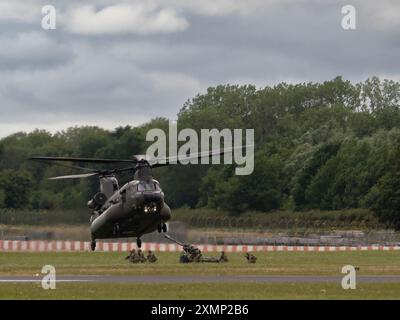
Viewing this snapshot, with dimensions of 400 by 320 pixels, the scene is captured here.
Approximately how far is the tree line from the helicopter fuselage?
59.8ft

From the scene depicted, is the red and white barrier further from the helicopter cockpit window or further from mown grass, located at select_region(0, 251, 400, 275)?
the helicopter cockpit window

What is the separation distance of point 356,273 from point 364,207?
62.7 m

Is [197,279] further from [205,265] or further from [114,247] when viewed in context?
[114,247]

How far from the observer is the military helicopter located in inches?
2292

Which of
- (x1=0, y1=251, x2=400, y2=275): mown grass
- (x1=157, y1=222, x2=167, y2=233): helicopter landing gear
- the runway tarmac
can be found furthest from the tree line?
the runway tarmac

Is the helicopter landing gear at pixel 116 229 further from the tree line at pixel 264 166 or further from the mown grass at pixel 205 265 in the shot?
the tree line at pixel 264 166

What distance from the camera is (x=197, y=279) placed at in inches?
1795

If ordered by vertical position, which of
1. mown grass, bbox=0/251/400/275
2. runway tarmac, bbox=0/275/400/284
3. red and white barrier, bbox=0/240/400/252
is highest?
red and white barrier, bbox=0/240/400/252

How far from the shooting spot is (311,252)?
7906 centimetres

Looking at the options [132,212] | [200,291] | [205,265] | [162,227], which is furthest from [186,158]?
[200,291]

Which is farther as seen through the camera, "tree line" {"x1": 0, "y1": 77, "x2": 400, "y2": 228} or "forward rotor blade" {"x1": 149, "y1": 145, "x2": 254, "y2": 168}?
"tree line" {"x1": 0, "y1": 77, "x2": 400, "y2": 228}

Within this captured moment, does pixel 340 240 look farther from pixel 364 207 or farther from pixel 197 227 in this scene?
pixel 364 207

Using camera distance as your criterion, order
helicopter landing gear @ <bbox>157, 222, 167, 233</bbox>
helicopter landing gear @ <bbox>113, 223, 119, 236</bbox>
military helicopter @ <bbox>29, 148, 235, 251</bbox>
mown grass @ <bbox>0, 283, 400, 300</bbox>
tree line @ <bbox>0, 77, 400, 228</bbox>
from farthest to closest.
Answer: tree line @ <bbox>0, 77, 400, 228</bbox>
helicopter landing gear @ <bbox>113, 223, 119, 236</bbox>
helicopter landing gear @ <bbox>157, 222, 167, 233</bbox>
military helicopter @ <bbox>29, 148, 235, 251</bbox>
mown grass @ <bbox>0, 283, 400, 300</bbox>
